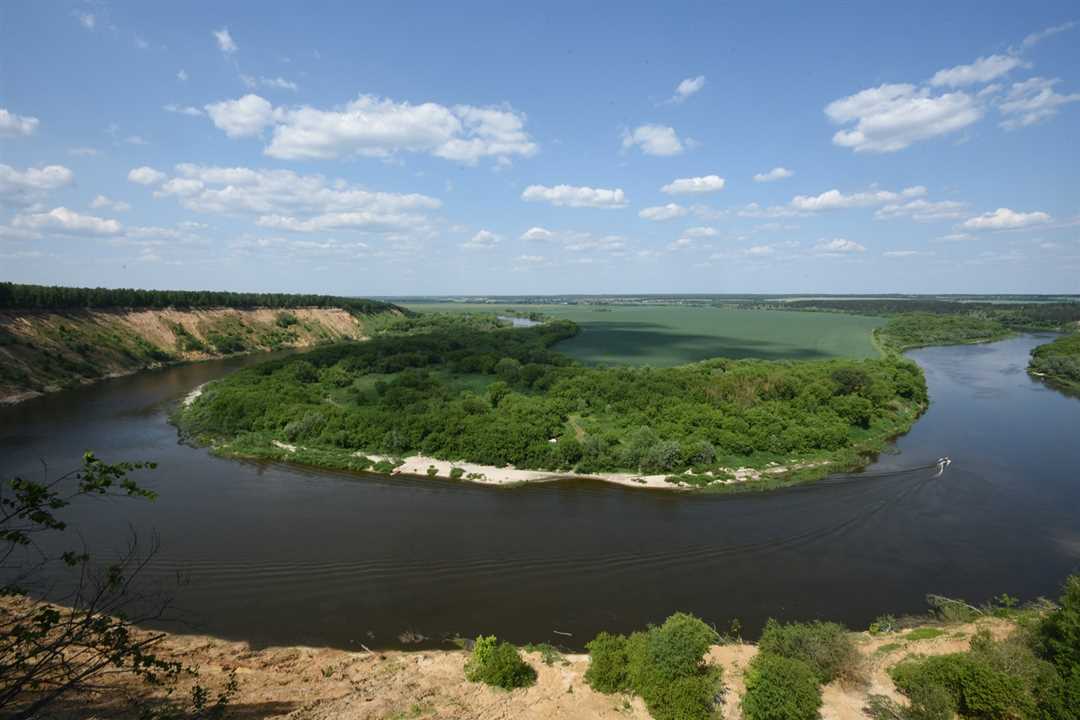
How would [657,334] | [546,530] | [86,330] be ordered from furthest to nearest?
[657,334]
[86,330]
[546,530]

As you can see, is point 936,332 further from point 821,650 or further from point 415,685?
point 415,685

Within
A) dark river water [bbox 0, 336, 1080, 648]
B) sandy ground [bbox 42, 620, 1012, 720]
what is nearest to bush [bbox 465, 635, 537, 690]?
sandy ground [bbox 42, 620, 1012, 720]

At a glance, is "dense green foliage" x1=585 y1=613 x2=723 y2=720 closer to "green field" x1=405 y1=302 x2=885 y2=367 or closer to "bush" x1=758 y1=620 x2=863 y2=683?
"bush" x1=758 y1=620 x2=863 y2=683

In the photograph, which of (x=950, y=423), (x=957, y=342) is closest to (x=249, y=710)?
(x=950, y=423)

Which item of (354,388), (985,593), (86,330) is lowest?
(985,593)

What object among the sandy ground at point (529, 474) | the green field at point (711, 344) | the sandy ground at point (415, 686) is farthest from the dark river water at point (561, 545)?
the green field at point (711, 344)

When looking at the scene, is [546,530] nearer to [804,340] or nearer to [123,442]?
[123,442]
